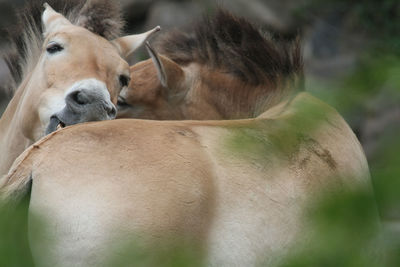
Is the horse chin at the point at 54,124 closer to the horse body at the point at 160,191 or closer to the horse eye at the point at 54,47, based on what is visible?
the horse eye at the point at 54,47

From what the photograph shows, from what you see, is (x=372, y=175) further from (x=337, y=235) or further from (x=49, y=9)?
(x=49, y=9)

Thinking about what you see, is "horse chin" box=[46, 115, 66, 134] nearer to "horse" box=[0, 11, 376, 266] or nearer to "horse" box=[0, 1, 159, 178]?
"horse" box=[0, 1, 159, 178]

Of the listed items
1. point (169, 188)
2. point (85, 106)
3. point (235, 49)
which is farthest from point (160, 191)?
point (235, 49)

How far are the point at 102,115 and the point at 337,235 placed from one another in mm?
2113

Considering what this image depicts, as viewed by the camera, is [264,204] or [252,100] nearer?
[264,204]

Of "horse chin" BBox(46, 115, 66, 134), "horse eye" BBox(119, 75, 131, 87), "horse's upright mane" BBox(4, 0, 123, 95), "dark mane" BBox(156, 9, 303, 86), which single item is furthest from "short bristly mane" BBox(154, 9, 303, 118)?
"horse chin" BBox(46, 115, 66, 134)

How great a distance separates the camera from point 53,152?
6.57ft

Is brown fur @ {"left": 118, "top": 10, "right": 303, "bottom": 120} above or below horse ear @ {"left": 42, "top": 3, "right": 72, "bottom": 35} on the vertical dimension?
below

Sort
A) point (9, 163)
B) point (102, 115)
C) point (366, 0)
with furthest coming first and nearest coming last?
point (366, 0)
point (9, 163)
point (102, 115)

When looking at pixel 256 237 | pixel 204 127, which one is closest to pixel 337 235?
pixel 256 237

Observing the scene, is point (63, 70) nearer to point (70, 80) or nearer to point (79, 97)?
point (70, 80)

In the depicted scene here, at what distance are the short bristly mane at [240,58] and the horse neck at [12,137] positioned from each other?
3.12 ft

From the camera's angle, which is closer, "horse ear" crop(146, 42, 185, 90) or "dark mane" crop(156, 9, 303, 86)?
"dark mane" crop(156, 9, 303, 86)

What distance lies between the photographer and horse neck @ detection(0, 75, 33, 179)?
10.7 ft
